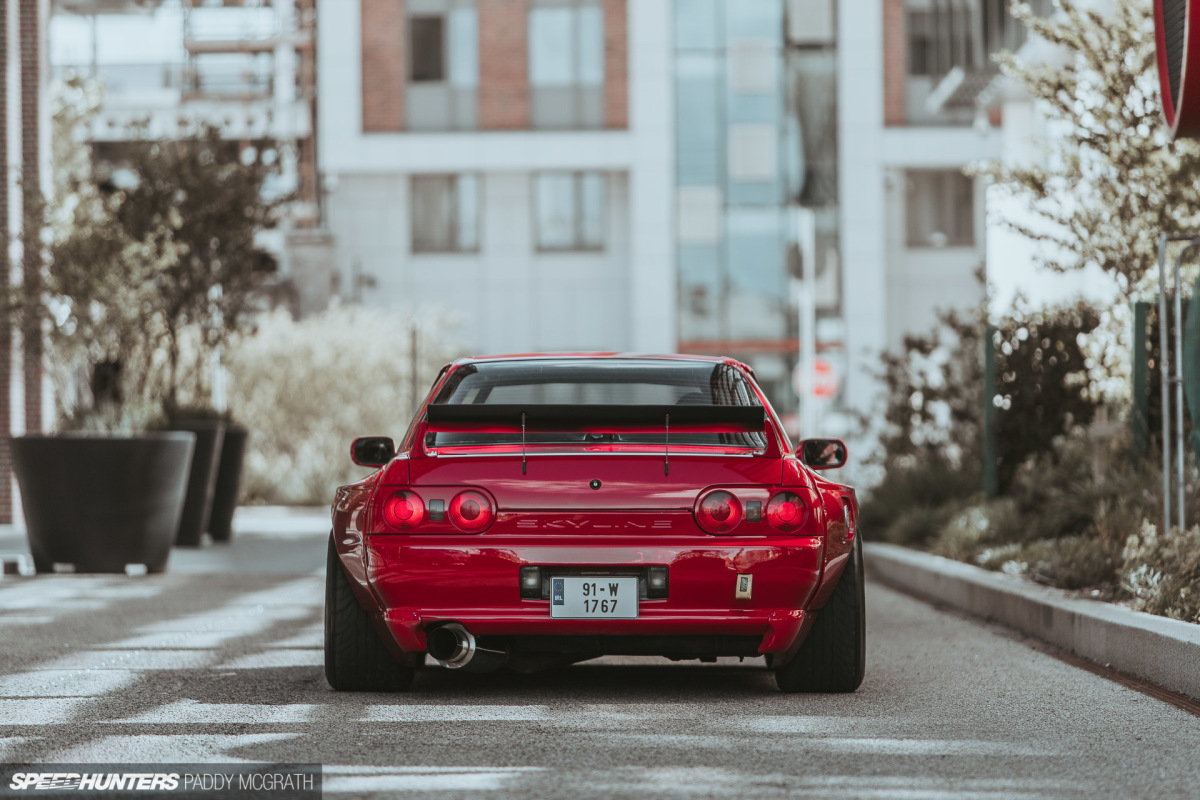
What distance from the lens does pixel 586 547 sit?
6.35m

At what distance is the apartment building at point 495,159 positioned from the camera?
42.1 m

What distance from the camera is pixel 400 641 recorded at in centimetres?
653

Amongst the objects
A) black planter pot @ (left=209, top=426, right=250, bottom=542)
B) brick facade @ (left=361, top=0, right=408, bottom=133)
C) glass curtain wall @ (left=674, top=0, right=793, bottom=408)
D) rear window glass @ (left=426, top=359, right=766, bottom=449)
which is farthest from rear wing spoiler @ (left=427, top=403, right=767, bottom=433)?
brick facade @ (left=361, top=0, right=408, bottom=133)

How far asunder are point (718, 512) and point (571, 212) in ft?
120

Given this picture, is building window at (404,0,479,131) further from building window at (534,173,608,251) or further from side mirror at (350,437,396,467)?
side mirror at (350,437,396,467)

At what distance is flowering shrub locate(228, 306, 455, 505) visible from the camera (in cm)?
3019

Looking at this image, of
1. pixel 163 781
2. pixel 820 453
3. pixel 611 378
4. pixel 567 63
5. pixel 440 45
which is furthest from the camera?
pixel 440 45

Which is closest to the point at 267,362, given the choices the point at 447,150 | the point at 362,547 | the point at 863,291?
the point at 447,150

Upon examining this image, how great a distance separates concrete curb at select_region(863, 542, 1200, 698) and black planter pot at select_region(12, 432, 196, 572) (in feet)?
18.7

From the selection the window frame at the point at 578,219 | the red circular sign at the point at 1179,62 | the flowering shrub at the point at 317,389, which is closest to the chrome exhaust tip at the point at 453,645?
the red circular sign at the point at 1179,62

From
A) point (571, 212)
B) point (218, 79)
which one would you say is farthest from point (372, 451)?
point (218, 79)

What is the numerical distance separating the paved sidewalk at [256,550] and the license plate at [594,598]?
7.86 metres

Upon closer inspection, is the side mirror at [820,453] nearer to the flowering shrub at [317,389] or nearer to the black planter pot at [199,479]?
the black planter pot at [199,479]

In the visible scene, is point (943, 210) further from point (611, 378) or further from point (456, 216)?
point (611, 378)
